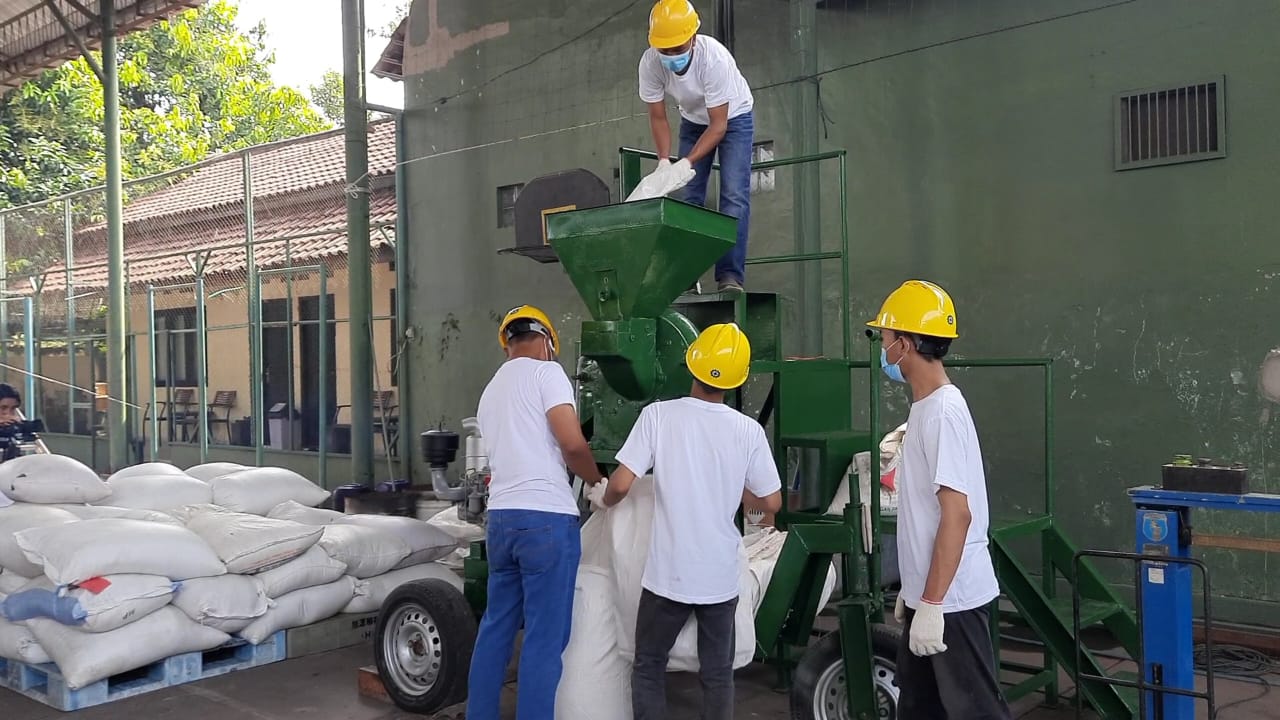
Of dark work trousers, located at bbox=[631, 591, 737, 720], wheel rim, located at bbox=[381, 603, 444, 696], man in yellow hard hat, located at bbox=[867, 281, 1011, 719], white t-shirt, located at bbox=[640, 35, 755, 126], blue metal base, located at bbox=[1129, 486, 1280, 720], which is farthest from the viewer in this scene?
wheel rim, located at bbox=[381, 603, 444, 696]

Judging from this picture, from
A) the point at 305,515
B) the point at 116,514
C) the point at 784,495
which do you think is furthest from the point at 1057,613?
the point at 116,514

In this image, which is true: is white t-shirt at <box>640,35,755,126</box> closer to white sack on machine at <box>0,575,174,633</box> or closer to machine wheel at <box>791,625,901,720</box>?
machine wheel at <box>791,625,901,720</box>

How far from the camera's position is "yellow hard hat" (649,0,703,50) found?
5.05m

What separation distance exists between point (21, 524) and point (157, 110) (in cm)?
2496

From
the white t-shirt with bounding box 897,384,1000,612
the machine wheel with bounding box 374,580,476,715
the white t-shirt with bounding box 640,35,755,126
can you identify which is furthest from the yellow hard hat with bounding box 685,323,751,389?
the machine wheel with bounding box 374,580,476,715

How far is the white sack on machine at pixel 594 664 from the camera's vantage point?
450cm

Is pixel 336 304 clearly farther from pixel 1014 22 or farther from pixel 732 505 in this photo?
pixel 732 505

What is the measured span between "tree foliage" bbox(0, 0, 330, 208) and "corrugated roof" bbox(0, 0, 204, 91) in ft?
21.6

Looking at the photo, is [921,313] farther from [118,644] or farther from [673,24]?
[118,644]

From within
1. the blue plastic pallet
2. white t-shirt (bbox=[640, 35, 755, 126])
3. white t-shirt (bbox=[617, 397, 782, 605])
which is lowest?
the blue plastic pallet

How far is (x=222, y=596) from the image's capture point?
5.85m

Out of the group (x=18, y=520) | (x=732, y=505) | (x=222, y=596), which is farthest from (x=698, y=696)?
→ (x=18, y=520)

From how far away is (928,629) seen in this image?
3.28 m

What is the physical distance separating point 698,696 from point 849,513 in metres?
1.61
